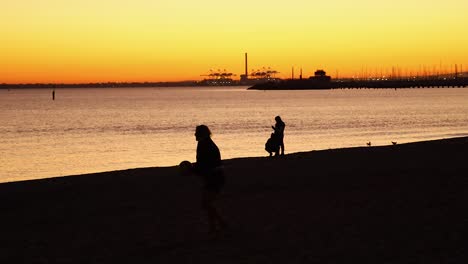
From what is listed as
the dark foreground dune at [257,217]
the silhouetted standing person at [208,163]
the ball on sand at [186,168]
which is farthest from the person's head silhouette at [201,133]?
the dark foreground dune at [257,217]

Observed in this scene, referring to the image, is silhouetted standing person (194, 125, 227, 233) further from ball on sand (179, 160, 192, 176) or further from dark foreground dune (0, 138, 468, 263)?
dark foreground dune (0, 138, 468, 263)

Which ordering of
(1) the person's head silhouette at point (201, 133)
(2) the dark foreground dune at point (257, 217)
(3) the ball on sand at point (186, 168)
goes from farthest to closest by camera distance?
1. (3) the ball on sand at point (186, 168)
2. (1) the person's head silhouette at point (201, 133)
3. (2) the dark foreground dune at point (257, 217)

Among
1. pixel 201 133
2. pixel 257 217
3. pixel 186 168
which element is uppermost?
pixel 201 133

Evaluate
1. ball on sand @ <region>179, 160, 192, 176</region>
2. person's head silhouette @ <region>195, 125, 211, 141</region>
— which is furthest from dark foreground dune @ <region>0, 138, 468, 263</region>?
person's head silhouette @ <region>195, 125, 211, 141</region>

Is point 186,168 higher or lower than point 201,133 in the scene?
lower

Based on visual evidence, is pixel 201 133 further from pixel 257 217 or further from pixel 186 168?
pixel 257 217

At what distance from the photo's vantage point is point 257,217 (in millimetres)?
12656

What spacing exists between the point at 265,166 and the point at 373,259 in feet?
42.1

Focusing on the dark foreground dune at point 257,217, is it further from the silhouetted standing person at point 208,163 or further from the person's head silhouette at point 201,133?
the person's head silhouette at point 201,133

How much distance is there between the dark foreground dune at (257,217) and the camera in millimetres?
9805

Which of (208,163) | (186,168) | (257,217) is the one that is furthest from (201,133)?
(257,217)

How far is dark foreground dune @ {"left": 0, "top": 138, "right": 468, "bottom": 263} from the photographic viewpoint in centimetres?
980

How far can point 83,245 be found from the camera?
10758mm

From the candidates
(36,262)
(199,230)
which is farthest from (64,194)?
(36,262)
